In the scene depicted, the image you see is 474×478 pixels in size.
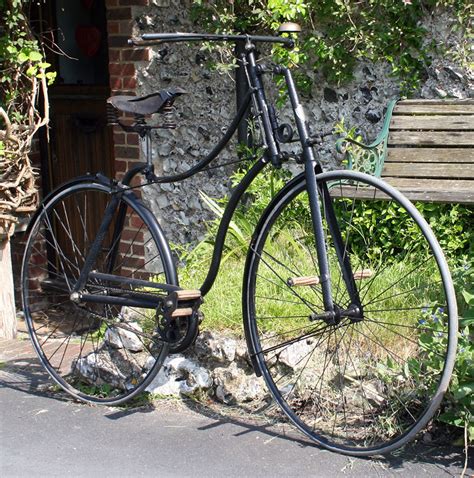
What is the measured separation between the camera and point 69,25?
692 centimetres

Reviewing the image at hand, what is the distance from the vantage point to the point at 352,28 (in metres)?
5.29

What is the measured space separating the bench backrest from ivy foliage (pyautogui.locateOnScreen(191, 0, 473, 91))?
0.32m

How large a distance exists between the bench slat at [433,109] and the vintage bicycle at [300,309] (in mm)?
585

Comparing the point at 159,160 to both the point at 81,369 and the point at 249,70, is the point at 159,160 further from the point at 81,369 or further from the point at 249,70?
the point at 249,70

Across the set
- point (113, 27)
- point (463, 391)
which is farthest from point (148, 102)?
point (113, 27)

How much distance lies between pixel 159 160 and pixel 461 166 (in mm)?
2021

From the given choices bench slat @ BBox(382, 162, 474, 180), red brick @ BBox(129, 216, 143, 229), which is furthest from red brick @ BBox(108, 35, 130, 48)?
bench slat @ BBox(382, 162, 474, 180)

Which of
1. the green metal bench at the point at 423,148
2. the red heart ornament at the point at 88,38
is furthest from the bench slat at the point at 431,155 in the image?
the red heart ornament at the point at 88,38

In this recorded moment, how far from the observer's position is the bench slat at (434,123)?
4.86 m

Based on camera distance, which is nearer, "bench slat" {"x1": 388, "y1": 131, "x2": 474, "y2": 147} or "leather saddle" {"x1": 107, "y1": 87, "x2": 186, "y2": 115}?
"leather saddle" {"x1": 107, "y1": 87, "x2": 186, "y2": 115}

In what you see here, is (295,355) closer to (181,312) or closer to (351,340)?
(351,340)

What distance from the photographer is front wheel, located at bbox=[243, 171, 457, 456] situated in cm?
339

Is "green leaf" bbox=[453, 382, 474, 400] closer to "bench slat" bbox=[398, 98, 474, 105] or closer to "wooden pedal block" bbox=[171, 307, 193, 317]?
"wooden pedal block" bbox=[171, 307, 193, 317]

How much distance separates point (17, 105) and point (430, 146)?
2555mm
